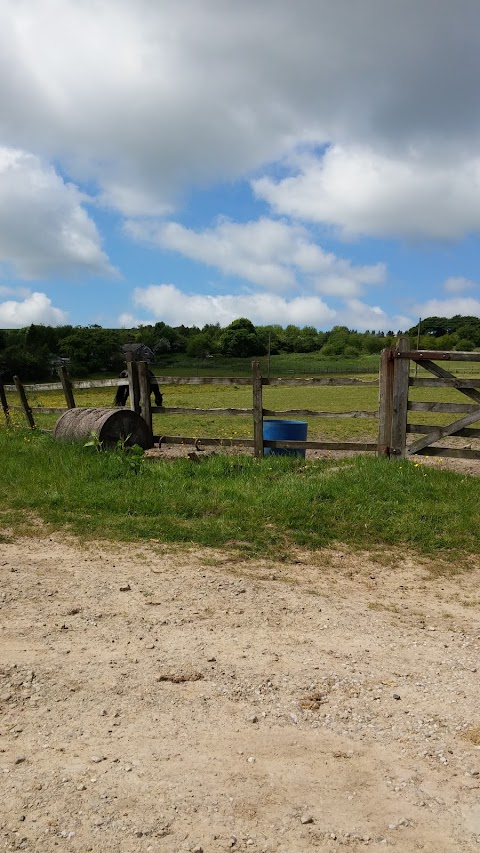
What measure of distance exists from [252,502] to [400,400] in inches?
129

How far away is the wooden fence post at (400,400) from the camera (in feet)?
29.9

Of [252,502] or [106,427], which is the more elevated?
[106,427]

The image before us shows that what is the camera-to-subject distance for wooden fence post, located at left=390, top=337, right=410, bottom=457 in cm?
912

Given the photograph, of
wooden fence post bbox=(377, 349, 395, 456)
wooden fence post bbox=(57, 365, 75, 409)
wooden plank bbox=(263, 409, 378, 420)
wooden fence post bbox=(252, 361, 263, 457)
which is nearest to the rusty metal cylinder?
wooden fence post bbox=(57, 365, 75, 409)

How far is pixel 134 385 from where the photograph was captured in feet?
37.1

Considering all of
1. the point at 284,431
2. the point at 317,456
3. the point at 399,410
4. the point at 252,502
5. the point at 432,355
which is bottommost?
the point at 317,456

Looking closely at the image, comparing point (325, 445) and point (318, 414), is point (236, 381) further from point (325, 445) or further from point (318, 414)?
point (325, 445)

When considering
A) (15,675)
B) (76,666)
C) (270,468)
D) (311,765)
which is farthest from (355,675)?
(270,468)

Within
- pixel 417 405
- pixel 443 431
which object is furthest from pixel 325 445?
pixel 443 431

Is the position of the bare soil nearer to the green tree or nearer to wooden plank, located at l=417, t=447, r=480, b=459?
wooden plank, located at l=417, t=447, r=480, b=459

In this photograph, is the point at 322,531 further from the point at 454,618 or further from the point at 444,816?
the point at 444,816

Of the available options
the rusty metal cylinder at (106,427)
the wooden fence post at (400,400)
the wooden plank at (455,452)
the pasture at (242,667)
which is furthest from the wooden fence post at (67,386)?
the wooden plank at (455,452)

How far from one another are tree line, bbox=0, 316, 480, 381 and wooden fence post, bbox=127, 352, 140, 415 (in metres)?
34.7

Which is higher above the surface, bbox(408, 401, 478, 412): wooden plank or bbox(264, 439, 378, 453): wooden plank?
bbox(408, 401, 478, 412): wooden plank
